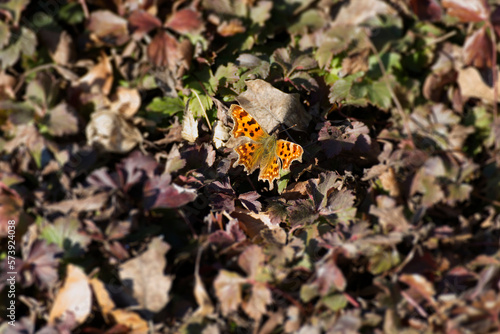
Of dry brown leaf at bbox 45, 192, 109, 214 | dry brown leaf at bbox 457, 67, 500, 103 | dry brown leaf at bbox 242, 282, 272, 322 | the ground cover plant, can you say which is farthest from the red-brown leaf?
dry brown leaf at bbox 457, 67, 500, 103

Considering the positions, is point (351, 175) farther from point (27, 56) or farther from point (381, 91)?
point (27, 56)

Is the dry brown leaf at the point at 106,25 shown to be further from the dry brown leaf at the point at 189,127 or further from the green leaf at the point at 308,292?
the green leaf at the point at 308,292

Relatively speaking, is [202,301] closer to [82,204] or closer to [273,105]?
[82,204]

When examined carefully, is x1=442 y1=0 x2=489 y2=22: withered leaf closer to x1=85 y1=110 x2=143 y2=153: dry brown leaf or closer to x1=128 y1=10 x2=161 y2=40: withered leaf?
x1=128 y1=10 x2=161 y2=40: withered leaf

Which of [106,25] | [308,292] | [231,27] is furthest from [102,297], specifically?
[231,27]

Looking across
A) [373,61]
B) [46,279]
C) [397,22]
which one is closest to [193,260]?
[46,279]

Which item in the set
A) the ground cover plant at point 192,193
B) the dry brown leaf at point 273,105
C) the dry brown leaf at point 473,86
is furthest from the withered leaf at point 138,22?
the dry brown leaf at point 473,86
